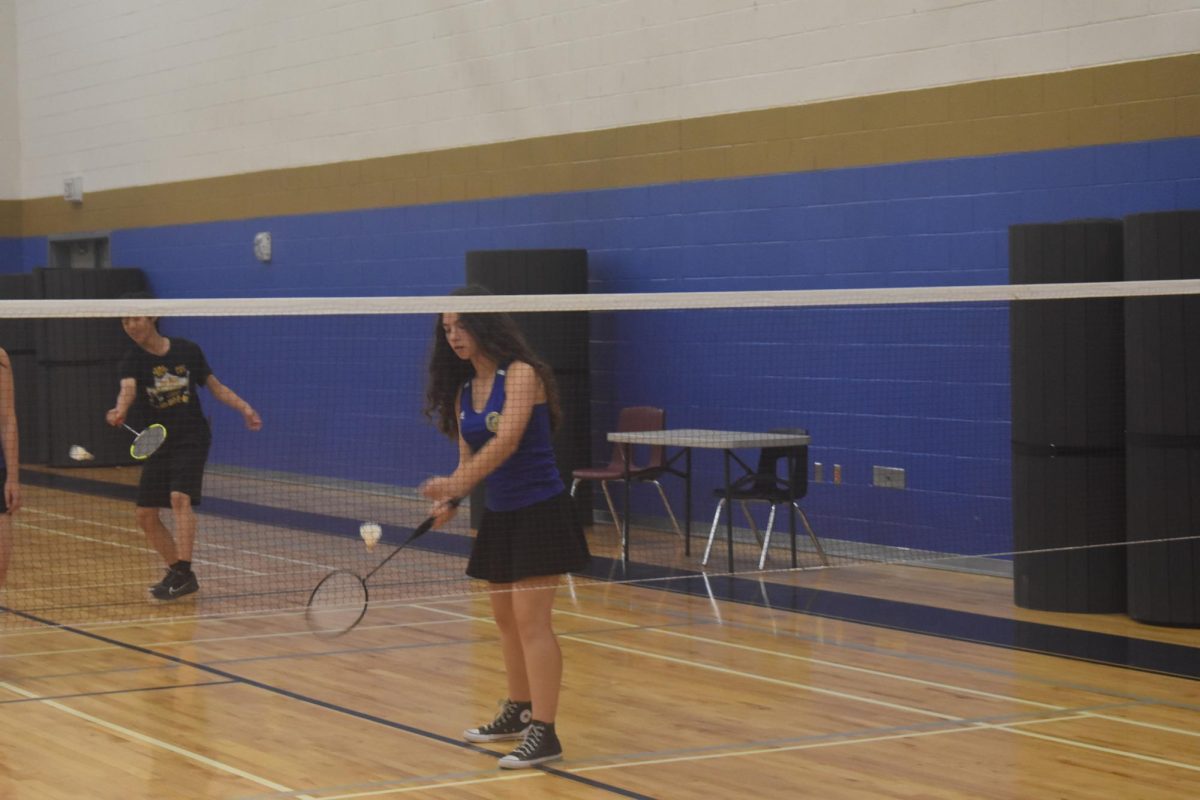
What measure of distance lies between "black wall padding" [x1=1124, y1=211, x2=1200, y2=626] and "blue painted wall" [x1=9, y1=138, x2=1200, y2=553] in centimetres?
83

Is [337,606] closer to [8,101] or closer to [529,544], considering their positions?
[529,544]

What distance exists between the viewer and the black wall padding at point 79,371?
17.1 m

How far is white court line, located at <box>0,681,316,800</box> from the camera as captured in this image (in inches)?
217

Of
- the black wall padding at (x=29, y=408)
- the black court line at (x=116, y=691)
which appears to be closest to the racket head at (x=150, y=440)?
the black court line at (x=116, y=691)

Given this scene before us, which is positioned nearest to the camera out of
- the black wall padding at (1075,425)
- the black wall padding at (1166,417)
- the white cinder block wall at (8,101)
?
the black wall padding at (1166,417)

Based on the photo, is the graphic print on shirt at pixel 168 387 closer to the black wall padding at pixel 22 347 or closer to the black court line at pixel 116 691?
the black court line at pixel 116 691

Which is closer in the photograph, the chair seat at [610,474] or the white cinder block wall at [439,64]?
the white cinder block wall at [439,64]

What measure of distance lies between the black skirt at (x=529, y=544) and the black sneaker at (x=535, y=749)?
21.0 inches

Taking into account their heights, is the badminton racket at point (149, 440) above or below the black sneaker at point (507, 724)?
above

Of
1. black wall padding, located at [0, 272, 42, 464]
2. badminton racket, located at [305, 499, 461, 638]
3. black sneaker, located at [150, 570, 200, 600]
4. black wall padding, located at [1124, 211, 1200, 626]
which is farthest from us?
black wall padding, located at [0, 272, 42, 464]

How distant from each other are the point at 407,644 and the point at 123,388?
2385 millimetres

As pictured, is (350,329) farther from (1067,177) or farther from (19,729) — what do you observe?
(19,729)

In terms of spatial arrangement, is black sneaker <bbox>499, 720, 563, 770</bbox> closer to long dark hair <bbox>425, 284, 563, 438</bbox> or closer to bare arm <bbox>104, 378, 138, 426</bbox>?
long dark hair <bbox>425, 284, 563, 438</bbox>

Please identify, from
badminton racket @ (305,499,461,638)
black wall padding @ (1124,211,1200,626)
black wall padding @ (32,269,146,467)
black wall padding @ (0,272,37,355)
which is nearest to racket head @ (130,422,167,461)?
badminton racket @ (305,499,461,638)
